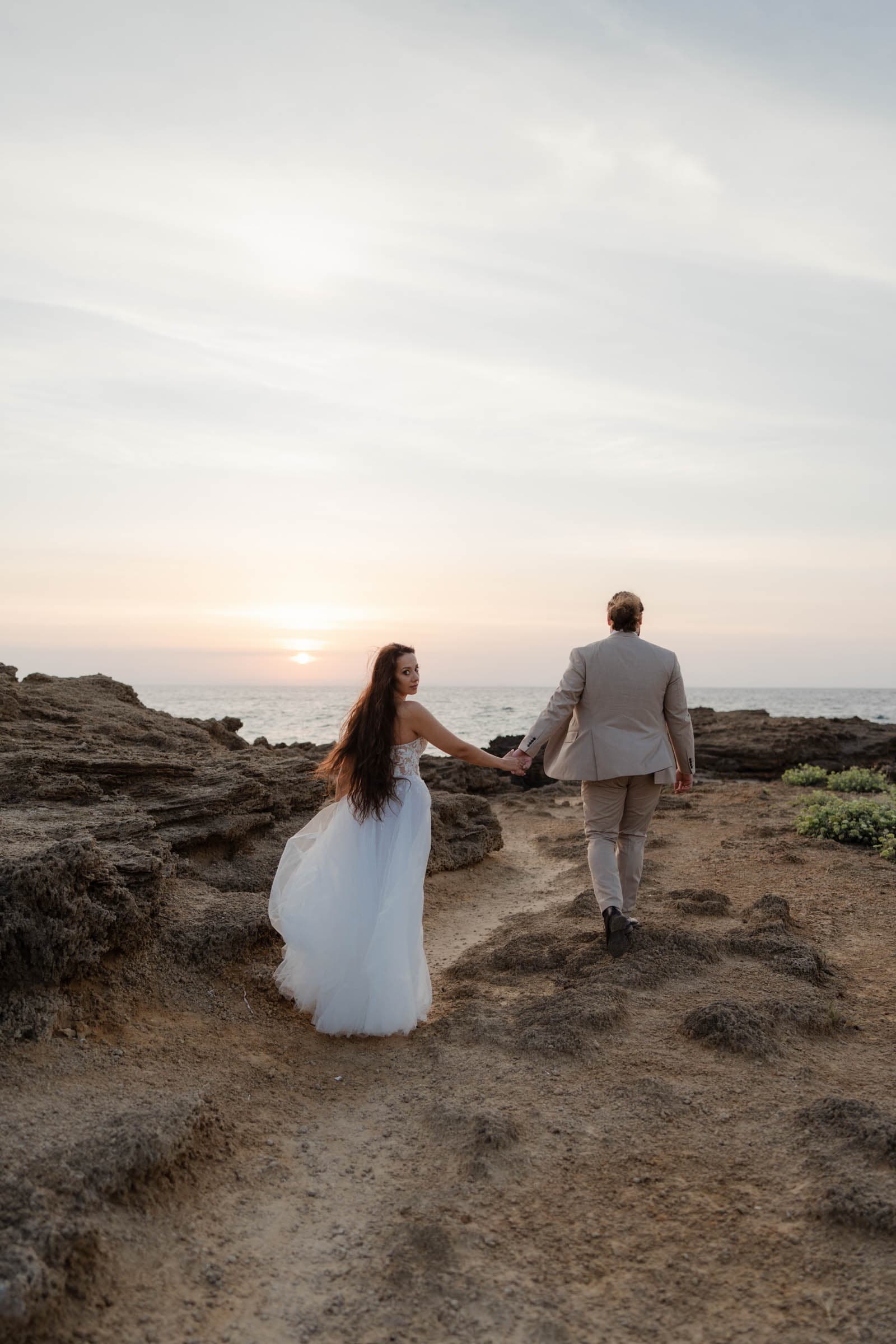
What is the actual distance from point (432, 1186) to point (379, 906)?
185cm

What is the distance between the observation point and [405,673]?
5.70m

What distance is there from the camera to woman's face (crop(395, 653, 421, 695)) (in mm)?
5707

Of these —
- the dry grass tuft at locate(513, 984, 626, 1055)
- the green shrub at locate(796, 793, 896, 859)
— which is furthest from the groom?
the green shrub at locate(796, 793, 896, 859)

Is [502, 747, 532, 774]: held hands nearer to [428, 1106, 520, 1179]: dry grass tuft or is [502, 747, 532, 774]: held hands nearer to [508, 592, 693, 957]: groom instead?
[508, 592, 693, 957]: groom

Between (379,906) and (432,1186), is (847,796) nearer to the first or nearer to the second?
(379,906)

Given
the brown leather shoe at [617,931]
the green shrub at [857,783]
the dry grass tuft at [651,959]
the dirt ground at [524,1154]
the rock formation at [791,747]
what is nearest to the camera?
the dirt ground at [524,1154]

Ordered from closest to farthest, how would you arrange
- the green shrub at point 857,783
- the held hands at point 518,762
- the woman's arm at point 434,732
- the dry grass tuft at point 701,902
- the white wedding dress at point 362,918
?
the white wedding dress at point 362,918 < the woman's arm at point 434,732 < the held hands at point 518,762 < the dry grass tuft at point 701,902 < the green shrub at point 857,783

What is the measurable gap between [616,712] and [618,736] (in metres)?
0.18

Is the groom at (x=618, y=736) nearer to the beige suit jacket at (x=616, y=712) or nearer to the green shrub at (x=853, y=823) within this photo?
the beige suit jacket at (x=616, y=712)

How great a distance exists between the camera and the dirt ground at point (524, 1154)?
3002mm

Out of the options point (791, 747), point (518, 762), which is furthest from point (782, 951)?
point (791, 747)

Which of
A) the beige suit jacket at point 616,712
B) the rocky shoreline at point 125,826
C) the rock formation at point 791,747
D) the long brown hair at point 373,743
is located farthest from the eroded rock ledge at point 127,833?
the rock formation at point 791,747

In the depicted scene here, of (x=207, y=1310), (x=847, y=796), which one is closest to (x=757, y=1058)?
(x=207, y=1310)

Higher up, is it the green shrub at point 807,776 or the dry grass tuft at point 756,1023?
the green shrub at point 807,776
